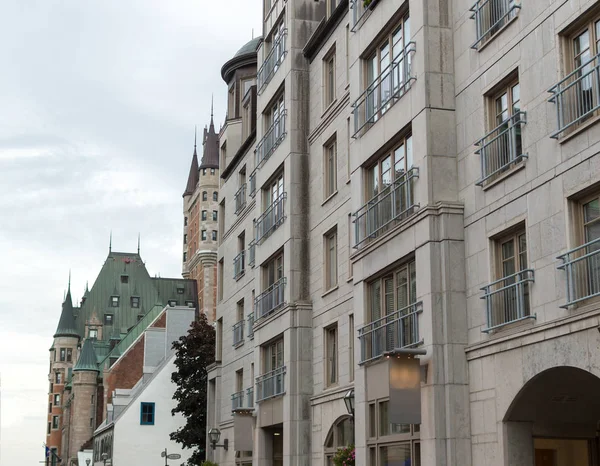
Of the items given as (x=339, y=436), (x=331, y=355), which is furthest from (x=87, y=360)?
(x=339, y=436)

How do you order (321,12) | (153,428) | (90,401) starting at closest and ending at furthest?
(321,12)
(153,428)
(90,401)

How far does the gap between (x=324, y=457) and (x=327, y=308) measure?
13.2ft

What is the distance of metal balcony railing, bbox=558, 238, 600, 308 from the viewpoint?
15.0 metres

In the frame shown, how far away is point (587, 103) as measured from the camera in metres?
15.5

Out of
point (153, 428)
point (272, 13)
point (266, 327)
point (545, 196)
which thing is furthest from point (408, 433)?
point (153, 428)

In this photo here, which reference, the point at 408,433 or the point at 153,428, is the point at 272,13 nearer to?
the point at 408,433

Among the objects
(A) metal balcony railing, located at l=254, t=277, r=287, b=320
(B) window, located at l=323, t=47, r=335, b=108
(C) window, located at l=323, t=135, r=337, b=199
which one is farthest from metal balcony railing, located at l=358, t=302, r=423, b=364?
(B) window, located at l=323, t=47, r=335, b=108

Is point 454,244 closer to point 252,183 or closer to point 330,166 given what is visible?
point 330,166

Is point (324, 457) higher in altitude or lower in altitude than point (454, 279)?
lower

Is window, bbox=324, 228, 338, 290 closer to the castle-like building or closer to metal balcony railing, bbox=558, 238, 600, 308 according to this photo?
metal balcony railing, bbox=558, 238, 600, 308

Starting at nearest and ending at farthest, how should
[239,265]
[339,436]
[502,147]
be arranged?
[502,147], [339,436], [239,265]

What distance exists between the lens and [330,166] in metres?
29.4

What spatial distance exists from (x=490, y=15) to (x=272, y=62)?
16014 mm

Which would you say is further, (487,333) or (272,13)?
(272,13)
